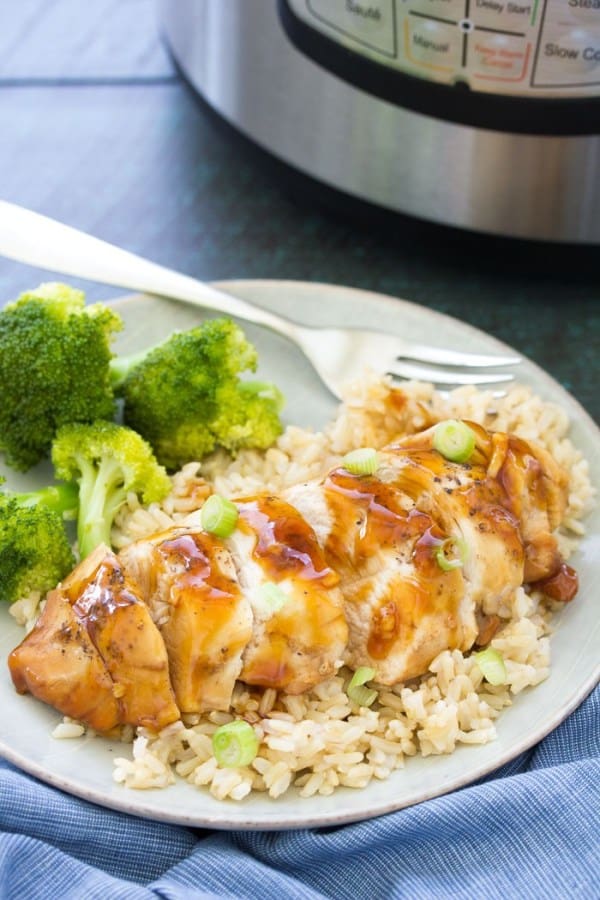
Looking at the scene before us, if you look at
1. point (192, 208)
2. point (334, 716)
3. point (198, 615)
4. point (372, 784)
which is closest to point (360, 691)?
point (334, 716)

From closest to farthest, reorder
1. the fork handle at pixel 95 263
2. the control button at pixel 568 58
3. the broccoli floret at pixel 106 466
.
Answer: the broccoli floret at pixel 106 466
the control button at pixel 568 58
the fork handle at pixel 95 263

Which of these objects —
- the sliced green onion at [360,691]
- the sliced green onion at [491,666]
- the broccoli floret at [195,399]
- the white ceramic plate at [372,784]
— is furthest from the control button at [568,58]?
the sliced green onion at [360,691]

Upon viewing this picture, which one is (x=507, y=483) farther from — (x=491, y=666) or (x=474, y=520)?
(x=491, y=666)

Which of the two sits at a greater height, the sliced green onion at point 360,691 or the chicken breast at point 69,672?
the chicken breast at point 69,672

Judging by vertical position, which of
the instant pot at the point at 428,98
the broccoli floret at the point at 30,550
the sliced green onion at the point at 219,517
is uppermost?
the instant pot at the point at 428,98

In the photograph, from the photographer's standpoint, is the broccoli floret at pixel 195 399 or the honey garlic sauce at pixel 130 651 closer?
the honey garlic sauce at pixel 130 651

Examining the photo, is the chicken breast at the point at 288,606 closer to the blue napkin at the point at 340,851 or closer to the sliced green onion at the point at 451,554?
the sliced green onion at the point at 451,554
